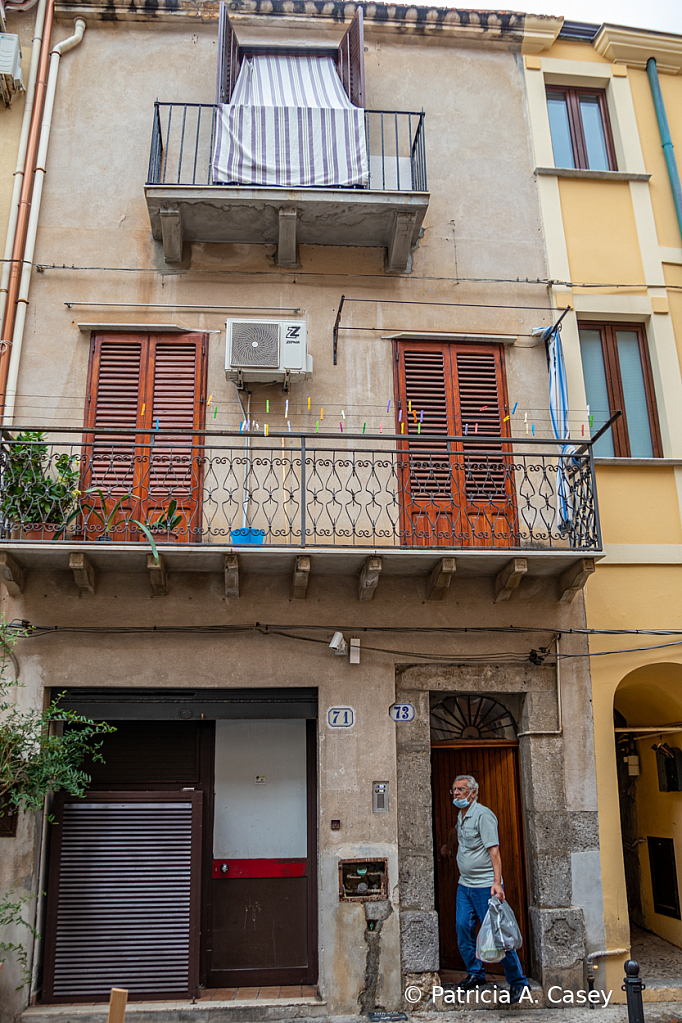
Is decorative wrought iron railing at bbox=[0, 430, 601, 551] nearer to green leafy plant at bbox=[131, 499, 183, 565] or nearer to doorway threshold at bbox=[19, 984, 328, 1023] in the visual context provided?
green leafy plant at bbox=[131, 499, 183, 565]

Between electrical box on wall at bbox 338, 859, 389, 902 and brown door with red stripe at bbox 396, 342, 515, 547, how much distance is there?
3.23m

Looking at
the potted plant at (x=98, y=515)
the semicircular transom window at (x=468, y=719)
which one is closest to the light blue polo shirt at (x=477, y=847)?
the semicircular transom window at (x=468, y=719)

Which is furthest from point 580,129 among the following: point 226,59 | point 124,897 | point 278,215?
point 124,897

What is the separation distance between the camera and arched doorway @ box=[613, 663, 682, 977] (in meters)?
9.24

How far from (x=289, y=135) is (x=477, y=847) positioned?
26.9ft

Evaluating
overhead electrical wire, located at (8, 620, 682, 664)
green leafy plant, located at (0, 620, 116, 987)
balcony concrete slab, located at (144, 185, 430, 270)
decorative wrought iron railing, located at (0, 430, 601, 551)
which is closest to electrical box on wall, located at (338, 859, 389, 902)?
overhead electrical wire, located at (8, 620, 682, 664)

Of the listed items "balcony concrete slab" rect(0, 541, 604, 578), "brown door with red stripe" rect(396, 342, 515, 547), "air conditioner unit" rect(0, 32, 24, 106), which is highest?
"air conditioner unit" rect(0, 32, 24, 106)

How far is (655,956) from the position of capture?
354 inches

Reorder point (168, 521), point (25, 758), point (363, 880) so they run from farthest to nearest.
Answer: point (168, 521) → point (363, 880) → point (25, 758)

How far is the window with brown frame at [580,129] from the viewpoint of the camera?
1068 centimetres

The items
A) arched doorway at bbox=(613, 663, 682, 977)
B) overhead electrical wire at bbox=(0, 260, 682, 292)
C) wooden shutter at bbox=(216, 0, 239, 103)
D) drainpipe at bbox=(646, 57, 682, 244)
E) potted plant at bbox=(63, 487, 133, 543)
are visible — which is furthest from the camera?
drainpipe at bbox=(646, 57, 682, 244)

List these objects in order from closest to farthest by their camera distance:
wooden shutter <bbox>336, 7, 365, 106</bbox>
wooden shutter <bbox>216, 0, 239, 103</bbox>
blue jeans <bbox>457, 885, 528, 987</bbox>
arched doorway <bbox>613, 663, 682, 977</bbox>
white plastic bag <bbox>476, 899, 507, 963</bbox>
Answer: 1. white plastic bag <bbox>476, 899, 507, 963</bbox>
2. blue jeans <bbox>457, 885, 528, 987</bbox>
3. arched doorway <bbox>613, 663, 682, 977</bbox>
4. wooden shutter <bbox>216, 0, 239, 103</bbox>
5. wooden shutter <bbox>336, 7, 365, 106</bbox>

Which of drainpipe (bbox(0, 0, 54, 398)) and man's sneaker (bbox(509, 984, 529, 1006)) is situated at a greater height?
drainpipe (bbox(0, 0, 54, 398))

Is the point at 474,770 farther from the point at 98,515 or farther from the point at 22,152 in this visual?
the point at 22,152
